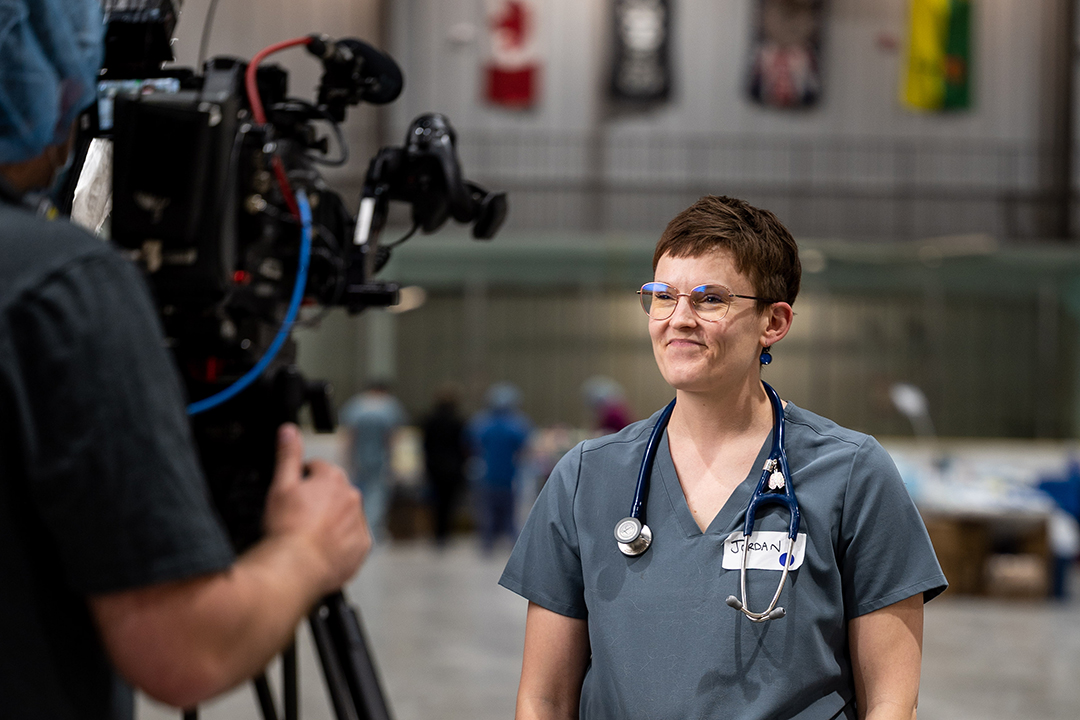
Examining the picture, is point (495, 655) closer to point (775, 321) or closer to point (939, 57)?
point (775, 321)

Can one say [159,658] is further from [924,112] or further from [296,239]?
[924,112]

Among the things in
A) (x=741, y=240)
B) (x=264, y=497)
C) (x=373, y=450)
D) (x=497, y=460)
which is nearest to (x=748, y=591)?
(x=741, y=240)

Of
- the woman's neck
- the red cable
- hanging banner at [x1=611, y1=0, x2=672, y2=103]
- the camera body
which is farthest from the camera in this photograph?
hanging banner at [x1=611, y1=0, x2=672, y2=103]

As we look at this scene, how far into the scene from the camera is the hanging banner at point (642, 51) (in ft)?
39.9

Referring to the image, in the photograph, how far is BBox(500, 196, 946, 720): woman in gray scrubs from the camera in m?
1.28

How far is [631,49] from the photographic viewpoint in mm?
12344

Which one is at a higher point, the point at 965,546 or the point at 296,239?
the point at 296,239

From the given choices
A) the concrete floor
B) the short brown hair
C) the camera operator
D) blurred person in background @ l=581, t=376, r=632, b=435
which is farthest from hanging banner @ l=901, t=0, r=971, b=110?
the camera operator

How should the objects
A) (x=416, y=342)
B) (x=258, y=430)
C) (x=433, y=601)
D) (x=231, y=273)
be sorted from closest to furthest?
1. (x=231, y=273)
2. (x=258, y=430)
3. (x=433, y=601)
4. (x=416, y=342)

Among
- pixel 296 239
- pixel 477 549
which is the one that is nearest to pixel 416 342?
pixel 477 549

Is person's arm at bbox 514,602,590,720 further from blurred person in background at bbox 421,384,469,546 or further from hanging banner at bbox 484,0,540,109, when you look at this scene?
hanging banner at bbox 484,0,540,109

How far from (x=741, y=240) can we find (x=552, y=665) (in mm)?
627

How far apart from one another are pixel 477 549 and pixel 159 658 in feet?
29.3

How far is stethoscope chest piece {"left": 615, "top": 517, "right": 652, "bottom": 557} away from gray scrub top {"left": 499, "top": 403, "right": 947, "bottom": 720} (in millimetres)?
14
